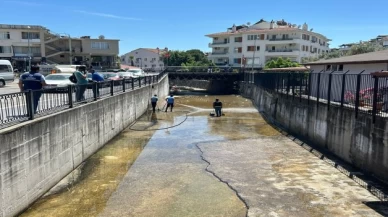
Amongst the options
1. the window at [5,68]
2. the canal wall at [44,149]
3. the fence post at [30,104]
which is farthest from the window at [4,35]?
the fence post at [30,104]

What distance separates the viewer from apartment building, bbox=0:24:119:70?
57219 millimetres

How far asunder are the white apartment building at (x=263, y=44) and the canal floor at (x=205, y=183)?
175ft

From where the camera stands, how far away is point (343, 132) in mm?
11062

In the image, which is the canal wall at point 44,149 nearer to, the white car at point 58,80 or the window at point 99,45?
the white car at point 58,80

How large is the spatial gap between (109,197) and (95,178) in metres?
1.63

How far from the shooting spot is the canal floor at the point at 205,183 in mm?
7090

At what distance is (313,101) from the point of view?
14.3m

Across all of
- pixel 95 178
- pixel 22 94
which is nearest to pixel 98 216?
pixel 95 178

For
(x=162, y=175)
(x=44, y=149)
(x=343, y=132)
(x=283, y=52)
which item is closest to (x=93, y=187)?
(x=44, y=149)

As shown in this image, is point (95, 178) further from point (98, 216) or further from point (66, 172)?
point (98, 216)

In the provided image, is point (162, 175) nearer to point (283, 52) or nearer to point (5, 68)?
point (5, 68)

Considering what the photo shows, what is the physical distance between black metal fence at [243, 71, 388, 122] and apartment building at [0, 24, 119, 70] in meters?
50.9

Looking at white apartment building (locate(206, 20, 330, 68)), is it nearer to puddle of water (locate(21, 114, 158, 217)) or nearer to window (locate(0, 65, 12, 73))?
window (locate(0, 65, 12, 73))

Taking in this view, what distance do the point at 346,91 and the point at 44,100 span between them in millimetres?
10116
